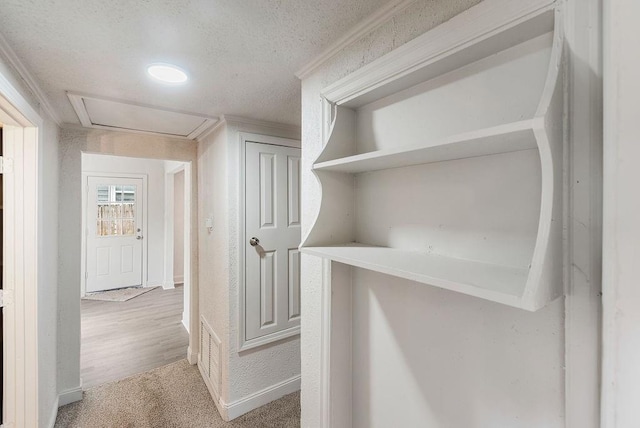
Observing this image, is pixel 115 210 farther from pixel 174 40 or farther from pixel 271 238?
pixel 174 40

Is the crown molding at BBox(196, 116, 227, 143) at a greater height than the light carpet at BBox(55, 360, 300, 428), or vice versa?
the crown molding at BBox(196, 116, 227, 143)

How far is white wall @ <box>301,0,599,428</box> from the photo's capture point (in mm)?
577

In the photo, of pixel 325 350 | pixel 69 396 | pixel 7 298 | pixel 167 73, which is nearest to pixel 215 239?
pixel 7 298

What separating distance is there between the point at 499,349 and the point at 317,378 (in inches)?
30.4

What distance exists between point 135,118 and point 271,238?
1.26 m

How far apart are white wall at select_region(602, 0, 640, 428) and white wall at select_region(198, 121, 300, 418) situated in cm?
191

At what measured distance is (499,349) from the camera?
2.41ft

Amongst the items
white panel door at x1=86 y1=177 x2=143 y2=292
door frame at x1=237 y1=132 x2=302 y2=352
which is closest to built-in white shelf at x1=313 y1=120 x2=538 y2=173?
door frame at x1=237 y1=132 x2=302 y2=352

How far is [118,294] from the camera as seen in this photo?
4.70 m

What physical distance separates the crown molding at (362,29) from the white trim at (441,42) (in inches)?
5.3

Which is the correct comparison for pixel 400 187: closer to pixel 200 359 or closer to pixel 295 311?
pixel 295 311

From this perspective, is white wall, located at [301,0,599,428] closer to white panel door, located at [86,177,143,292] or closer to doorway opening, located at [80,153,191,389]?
doorway opening, located at [80,153,191,389]

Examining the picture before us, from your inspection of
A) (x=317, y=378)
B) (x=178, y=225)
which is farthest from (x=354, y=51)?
(x=178, y=225)

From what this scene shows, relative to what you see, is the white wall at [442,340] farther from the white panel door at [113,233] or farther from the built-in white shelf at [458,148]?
the white panel door at [113,233]
